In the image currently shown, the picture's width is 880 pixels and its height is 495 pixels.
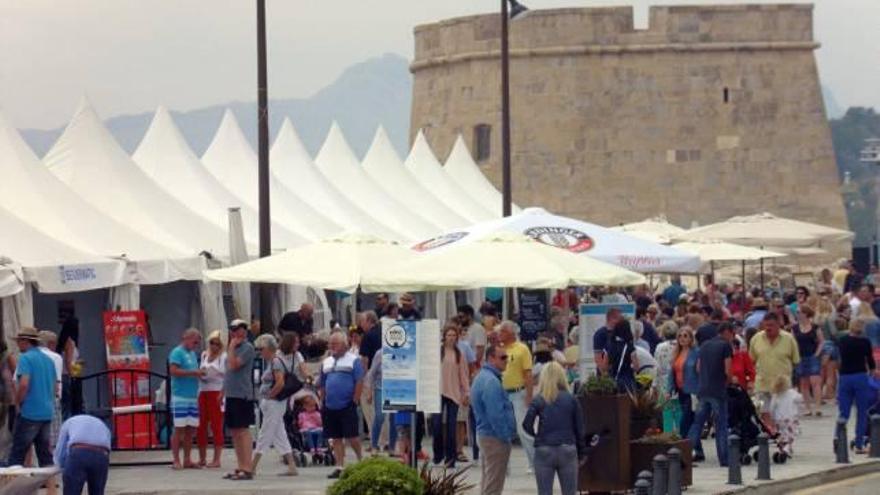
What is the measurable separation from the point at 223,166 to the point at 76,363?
11189 mm

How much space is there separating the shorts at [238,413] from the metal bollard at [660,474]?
466 centimetres

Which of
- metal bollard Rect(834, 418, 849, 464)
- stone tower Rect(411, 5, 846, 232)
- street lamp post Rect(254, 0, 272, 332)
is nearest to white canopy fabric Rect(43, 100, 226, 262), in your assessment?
street lamp post Rect(254, 0, 272, 332)

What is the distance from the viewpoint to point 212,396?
22.3 metres

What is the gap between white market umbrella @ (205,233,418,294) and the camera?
79.0 feet

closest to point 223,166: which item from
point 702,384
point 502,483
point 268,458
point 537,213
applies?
point 537,213

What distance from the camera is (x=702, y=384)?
22.2m

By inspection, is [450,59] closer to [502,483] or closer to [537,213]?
[537,213]

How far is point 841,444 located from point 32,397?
7.99m

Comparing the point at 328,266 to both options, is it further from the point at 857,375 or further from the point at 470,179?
the point at 470,179

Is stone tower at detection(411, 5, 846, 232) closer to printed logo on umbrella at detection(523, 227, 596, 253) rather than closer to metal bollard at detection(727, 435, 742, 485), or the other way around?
printed logo on umbrella at detection(523, 227, 596, 253)

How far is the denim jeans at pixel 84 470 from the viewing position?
15930 millimetres

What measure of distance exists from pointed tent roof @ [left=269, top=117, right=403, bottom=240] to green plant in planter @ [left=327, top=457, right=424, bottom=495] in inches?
730

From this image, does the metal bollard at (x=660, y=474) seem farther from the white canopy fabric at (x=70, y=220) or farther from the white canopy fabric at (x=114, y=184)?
the white canopy fabric at (x=114, y=184)

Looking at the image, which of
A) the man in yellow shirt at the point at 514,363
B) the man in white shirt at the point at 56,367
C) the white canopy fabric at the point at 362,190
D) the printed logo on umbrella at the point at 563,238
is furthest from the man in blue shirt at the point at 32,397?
the white canopy fabric at the point at 362,190
